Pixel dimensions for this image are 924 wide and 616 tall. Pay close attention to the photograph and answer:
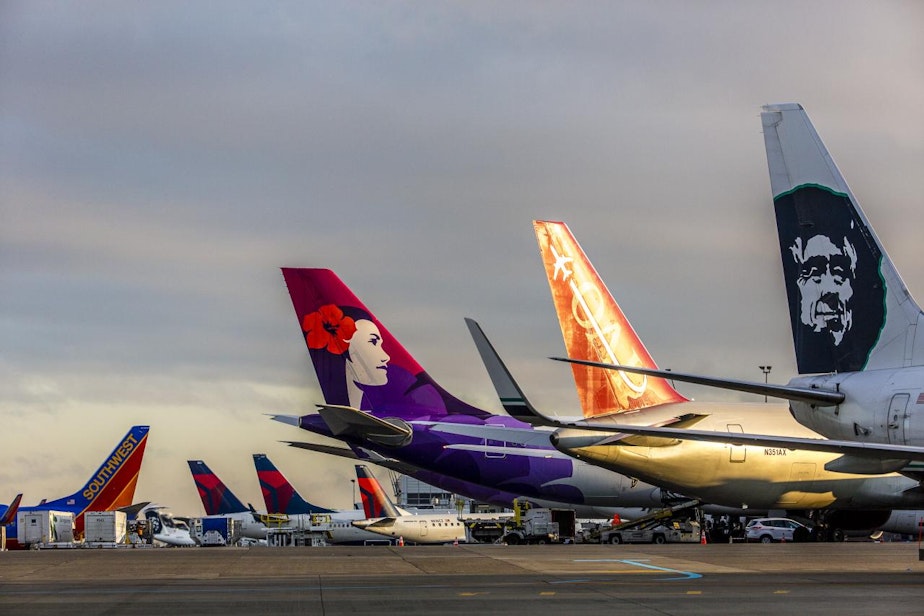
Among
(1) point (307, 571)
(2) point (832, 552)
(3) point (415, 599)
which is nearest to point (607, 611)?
(3) point (415, 599)

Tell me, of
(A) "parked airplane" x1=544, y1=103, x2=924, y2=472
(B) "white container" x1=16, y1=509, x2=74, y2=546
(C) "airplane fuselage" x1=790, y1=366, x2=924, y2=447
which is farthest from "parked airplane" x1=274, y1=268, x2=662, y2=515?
(B) "white container" x1=16, y1=509, x2=74, y2=546

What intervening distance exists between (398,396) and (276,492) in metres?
48.7

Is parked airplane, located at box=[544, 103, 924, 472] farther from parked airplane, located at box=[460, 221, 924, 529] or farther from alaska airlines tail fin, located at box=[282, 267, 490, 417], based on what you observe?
alaska airlines tail fin, located at box=[282, 267, 490, 417]

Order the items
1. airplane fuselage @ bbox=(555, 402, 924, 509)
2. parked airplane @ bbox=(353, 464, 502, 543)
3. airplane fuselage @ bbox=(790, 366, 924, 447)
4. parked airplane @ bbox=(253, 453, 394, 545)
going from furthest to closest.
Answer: parked airplane @ bbox=(253, 453, 394, 545) < parked airplane @ bbox=(353, 464, 502, 543) < airplane fuselage @ bbox=(555, 402, 924, 509) < airplane fuselage @ bbox=(790, 366, 924, 447)

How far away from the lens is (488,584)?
20.5 meters

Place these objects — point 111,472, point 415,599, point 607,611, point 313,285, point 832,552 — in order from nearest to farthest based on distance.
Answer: point 607,611 → point 415,599 → point 832,552 → point 313,285 → point 111,472

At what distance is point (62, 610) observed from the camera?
15.8 meters

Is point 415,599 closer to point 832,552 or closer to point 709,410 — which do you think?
point 709,410

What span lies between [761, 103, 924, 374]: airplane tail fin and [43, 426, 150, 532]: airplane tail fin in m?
58.0

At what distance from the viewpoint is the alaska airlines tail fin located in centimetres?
3600

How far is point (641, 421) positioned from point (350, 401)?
435 inches

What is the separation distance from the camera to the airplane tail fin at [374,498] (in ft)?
220

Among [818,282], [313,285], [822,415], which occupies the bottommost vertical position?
[822,415]

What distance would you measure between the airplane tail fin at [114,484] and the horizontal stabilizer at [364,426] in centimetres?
4061
